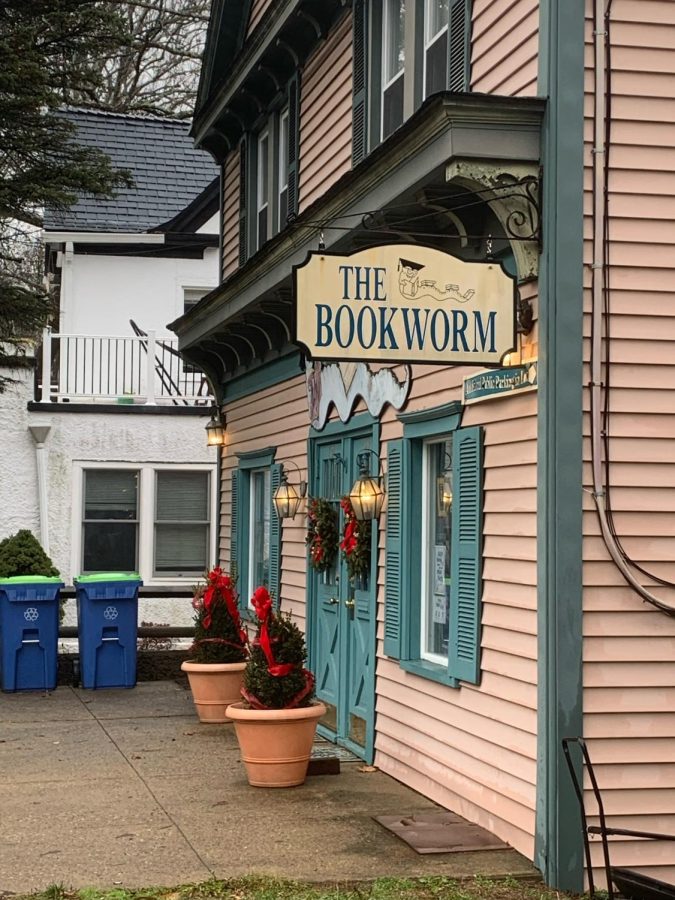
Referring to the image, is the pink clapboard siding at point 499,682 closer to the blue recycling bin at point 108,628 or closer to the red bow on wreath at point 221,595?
the red bow on wreath at point 221,595

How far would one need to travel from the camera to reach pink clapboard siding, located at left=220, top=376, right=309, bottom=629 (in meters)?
11.6

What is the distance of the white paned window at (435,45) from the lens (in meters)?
8.38

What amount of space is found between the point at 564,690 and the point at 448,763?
1.71m

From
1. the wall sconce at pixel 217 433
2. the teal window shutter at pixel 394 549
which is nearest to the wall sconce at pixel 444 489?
the teal window shutter at pixel 394 549

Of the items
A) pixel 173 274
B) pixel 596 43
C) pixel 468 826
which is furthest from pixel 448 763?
pixel 173 274

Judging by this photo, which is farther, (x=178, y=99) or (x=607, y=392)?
(x=178, y=99)

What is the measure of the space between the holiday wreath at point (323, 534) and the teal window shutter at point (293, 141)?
2.86m

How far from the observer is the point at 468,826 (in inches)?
290

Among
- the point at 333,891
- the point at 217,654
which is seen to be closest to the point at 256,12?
the point at 217,654

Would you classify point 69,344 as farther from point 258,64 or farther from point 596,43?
point 596,43

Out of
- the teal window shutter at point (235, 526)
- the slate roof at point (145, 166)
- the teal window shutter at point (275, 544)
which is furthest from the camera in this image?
the slate roof at point (145, 166)

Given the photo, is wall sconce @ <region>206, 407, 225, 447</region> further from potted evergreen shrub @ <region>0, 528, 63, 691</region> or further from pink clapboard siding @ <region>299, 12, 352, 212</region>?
pink clapboard siding @ <region>299, 12, 352, 212</region>

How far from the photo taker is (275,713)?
838cm

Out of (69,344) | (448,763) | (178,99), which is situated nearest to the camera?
(448,763)
